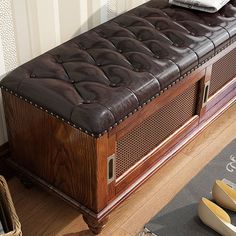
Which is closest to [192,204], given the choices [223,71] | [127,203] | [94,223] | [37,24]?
[127,203]

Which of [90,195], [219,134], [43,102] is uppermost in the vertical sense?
[43,102]

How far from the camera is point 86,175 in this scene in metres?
1.34

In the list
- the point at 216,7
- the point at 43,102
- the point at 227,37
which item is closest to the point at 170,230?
the point at 43,102

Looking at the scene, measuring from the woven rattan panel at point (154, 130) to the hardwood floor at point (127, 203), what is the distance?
0.53 feet

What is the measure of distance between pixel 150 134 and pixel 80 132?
0.34 meters

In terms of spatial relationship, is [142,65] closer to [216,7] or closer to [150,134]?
[150,134]

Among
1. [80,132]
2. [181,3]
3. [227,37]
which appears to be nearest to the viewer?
[80,132]

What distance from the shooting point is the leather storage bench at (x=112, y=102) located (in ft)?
4.30

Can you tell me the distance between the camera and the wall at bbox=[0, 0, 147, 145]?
4.95 ft

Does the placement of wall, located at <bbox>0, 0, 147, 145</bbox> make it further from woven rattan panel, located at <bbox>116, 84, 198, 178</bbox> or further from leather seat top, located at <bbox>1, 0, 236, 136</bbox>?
woven rattan panel, located at <bbox>116, 84, 198, 178</bbox>

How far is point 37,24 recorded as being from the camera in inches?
62.9

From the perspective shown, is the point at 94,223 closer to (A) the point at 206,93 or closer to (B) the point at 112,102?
(B) the point at 112,102

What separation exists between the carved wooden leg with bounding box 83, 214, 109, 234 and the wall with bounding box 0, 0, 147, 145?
0.45 metres

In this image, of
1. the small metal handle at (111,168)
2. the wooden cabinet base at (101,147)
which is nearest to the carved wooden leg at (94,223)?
the wooden cabinet base at (101,147)
